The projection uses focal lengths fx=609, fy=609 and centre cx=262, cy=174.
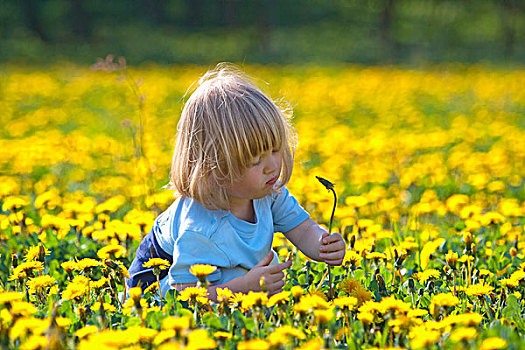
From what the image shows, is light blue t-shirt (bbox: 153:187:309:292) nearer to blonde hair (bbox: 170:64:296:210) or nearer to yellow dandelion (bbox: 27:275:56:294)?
blonde hair (bbox: 170:64:296:210)

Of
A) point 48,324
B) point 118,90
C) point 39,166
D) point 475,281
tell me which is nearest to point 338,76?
point 118,90

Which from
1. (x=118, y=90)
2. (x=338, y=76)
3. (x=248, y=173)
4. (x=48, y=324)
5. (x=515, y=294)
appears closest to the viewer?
(x=48, y=324)

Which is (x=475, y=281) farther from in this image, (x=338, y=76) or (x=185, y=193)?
(x=338, y=76)

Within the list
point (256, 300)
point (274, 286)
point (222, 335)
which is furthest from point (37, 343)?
point (274, 286)

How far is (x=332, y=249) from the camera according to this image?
2145 mm

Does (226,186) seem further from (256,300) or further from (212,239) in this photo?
(256,300)

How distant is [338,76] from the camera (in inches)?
510

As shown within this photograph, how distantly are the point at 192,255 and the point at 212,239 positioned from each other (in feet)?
0.29

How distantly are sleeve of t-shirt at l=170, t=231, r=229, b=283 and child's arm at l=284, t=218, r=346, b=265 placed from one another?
365mm

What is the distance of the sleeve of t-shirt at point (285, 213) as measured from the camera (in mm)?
2387

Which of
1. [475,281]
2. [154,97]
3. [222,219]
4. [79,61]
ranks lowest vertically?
[475,281]

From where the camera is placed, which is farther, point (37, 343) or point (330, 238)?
point (330, 238)

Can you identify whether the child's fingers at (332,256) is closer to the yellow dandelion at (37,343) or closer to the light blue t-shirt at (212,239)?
the light blue t-shirt at (212,239)

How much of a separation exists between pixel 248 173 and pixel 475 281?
42.6 inches
